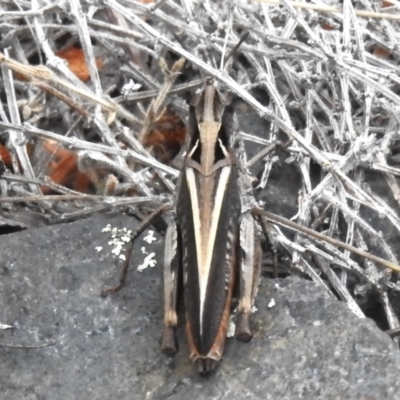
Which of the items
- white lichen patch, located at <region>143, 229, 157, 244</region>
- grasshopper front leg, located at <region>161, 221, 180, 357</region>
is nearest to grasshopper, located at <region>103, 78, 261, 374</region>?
grasshopper front leg, located at <region>161, 221, 180, 357</region>

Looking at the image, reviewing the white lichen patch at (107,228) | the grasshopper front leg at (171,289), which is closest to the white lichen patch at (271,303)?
the grasshopper front leg at (171,289)

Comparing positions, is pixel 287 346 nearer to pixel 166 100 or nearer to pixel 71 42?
pixel 166 100

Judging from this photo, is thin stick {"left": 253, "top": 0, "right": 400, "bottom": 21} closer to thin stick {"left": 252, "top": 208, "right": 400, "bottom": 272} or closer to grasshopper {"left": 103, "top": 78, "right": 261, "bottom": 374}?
grasshopper {"left": 103, "top": 78, "right": 261, "bottom": 374}

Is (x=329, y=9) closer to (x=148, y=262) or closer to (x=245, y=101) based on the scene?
(x=245, y=101)

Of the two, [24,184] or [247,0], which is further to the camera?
[247,0]

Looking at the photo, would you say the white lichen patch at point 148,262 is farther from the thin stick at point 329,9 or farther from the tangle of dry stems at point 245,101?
the thin stick at point 329,9

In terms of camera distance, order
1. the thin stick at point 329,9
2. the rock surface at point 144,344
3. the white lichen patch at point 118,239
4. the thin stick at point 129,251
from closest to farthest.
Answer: the rock surface at point 144,344
the thin stick at point 129,251
the white lichen patch at point 118,239
the thin stick at point 329,9

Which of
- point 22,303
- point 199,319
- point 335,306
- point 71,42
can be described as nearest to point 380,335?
point 335,306

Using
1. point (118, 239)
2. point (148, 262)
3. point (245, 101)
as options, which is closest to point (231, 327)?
point (148, 262)
